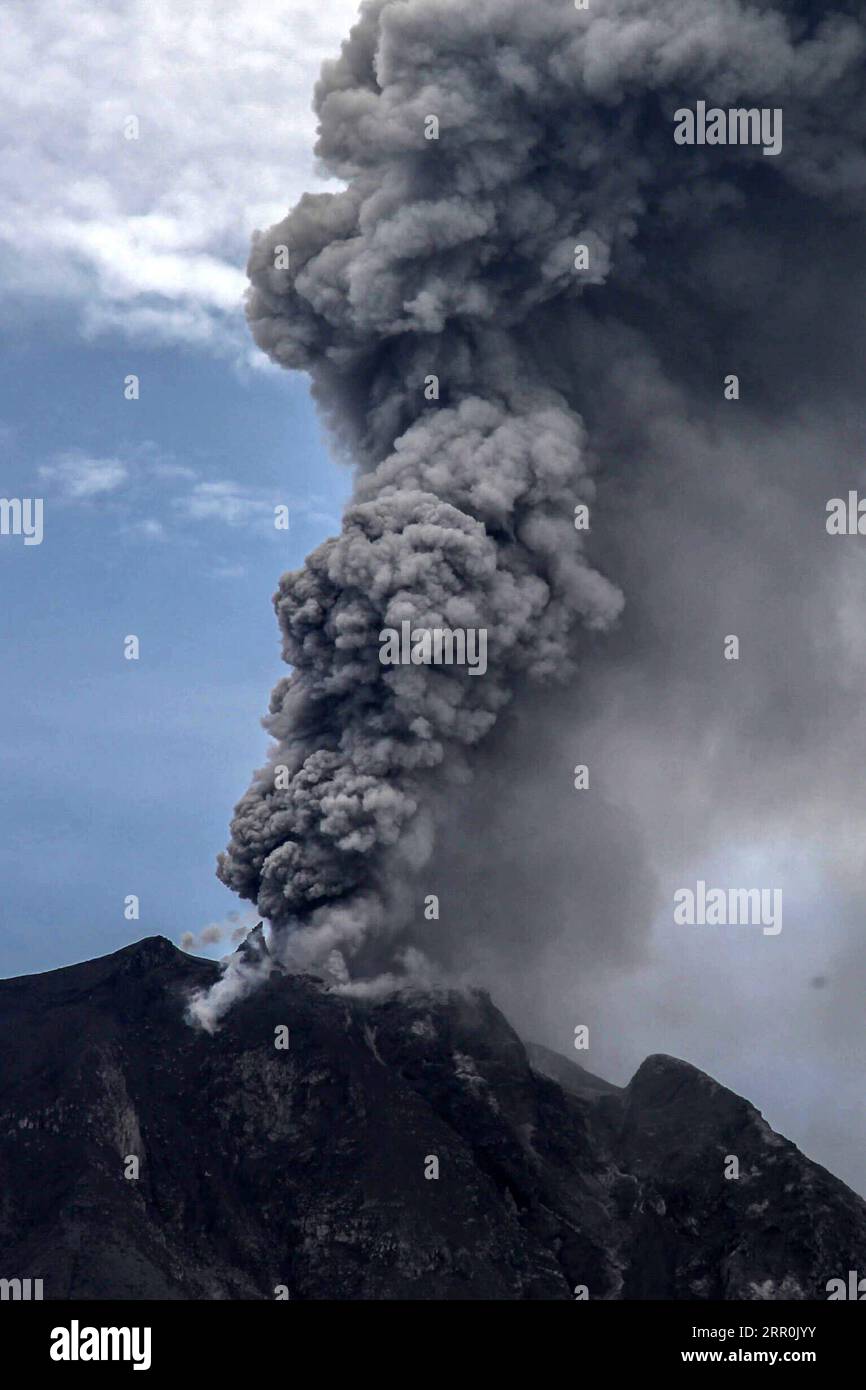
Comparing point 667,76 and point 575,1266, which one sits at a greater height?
point 667,76

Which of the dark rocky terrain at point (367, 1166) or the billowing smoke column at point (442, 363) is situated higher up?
the billowing smoke column at point (442, 363)

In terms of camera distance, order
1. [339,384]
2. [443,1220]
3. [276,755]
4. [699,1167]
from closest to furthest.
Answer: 1. [443,1220]
2. [699,1167]
3. [276,755]
4. [339,384]

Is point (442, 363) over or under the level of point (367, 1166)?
over

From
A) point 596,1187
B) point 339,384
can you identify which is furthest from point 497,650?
point 596,1187

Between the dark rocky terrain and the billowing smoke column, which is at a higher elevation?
the billowing smoke column

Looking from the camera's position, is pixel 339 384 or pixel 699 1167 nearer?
pixel 699 1167

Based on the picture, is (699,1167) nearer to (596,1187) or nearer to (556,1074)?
(596,1187)

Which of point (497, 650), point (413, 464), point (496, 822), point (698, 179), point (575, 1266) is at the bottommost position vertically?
point (575, 1266)

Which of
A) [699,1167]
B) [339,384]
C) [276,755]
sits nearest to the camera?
[699,1167]
